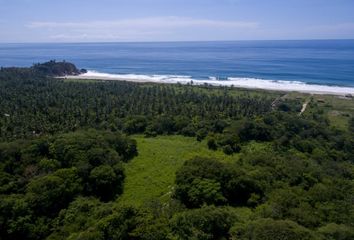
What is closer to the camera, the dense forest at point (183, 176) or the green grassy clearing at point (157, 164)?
the dense forest at point (183, 176)

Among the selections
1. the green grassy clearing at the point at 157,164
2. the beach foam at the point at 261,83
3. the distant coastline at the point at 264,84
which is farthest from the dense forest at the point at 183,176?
the beach foam at the point at 261,83

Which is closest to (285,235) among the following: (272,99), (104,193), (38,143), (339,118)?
(104,193)

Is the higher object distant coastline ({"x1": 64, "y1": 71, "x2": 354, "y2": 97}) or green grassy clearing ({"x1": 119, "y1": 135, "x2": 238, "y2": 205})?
distant coastline ({"x1": 64, "y1": 71, "x2": 354, "y2": 97})

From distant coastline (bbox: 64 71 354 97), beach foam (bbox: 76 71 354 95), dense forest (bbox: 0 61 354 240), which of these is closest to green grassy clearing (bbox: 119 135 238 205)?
dense forest (bbox: 0 61 354 240)

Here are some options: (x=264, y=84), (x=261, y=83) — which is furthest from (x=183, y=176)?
(x=261, y=83)

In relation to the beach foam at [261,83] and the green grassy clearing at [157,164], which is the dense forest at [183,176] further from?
the beach foam at [261,83]

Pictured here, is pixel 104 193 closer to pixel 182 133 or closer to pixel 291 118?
pixel 182 133

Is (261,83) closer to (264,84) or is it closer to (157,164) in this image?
(264,84)

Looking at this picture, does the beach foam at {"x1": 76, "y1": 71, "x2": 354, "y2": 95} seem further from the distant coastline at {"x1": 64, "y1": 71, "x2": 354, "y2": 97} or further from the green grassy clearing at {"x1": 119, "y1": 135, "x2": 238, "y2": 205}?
the green grassy clearing at {"x1": 119, "y1": 135, "x2": 238, "y2": 205}
